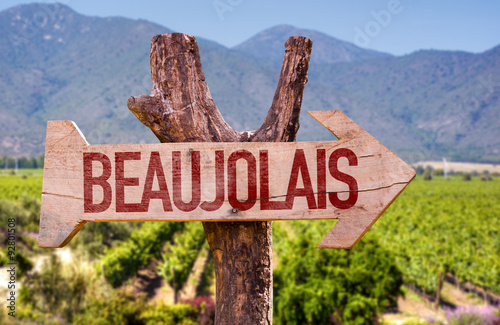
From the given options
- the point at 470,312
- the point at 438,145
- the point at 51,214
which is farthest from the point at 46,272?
the point at 438,145

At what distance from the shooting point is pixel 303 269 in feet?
43.0

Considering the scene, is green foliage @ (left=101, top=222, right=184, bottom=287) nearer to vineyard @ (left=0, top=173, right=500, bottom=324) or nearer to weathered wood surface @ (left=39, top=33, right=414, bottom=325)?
vineyard @ (left=0, top=173, right=500, bottom=324)

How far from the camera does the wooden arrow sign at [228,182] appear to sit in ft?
6.84

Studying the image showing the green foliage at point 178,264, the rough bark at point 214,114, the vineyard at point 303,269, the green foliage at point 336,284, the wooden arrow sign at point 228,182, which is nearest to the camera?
the wooden arrow sign at point 228,182

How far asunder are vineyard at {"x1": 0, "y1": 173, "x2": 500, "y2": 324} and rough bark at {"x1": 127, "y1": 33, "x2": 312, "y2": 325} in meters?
9.38

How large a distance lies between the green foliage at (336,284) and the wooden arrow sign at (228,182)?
10.2 metres

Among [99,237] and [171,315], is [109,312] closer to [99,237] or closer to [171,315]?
[171,315]

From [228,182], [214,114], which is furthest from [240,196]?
[214,114]

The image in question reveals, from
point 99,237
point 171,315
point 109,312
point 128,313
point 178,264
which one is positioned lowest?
point 171,315

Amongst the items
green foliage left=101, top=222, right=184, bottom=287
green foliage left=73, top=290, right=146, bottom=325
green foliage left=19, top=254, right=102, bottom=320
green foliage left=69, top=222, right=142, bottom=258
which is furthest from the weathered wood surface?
green foliage left=69, top=222, right=142, bottom=258

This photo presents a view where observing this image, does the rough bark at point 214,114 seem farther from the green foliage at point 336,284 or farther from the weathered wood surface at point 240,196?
the green foliage at point 336,284

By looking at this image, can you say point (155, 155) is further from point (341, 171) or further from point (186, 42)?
point (341, 171)

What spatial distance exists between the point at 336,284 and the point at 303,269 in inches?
54.8

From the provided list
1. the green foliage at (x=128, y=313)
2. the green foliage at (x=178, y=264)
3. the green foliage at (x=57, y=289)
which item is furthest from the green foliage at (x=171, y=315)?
the green foliage at (x=178, y=264)
